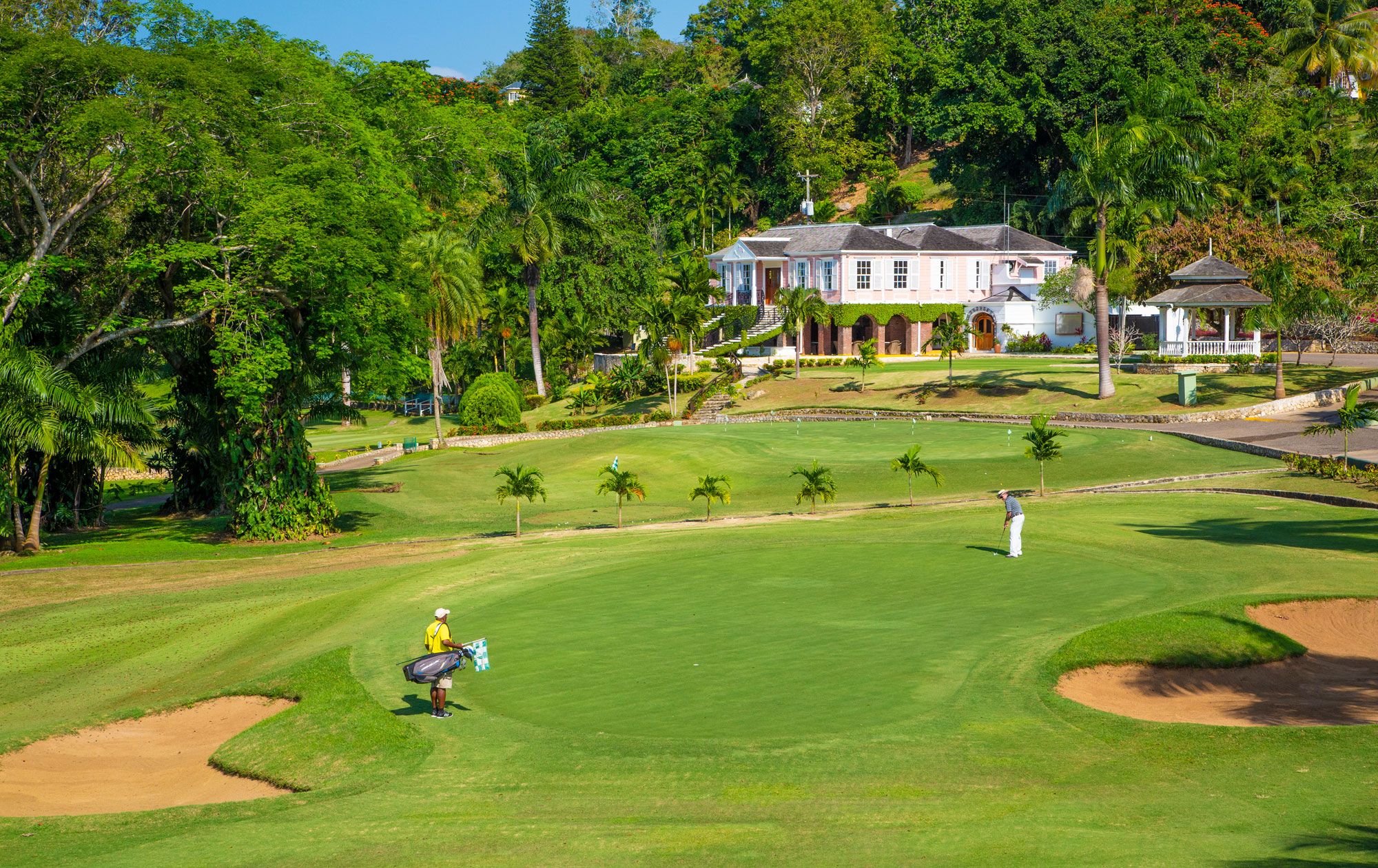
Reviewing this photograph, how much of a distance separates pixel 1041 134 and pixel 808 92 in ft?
112

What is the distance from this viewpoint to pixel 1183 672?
823 inches

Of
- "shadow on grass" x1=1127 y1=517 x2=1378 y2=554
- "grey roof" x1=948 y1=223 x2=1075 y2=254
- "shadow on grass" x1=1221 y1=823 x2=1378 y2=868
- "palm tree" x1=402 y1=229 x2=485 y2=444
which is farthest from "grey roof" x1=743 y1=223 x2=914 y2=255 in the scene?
"shadow on grass" x1=1221 y1=823 x2=1378 y2=868

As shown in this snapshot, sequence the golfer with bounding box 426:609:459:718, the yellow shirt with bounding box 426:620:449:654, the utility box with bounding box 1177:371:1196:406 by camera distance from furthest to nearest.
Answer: the utility box with bounding box 1177:371:1196:406
the yellow shirt with bounding box 426:620:449:654
the golfer with bounding box 426:609:459:718

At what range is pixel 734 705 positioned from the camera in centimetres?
1906

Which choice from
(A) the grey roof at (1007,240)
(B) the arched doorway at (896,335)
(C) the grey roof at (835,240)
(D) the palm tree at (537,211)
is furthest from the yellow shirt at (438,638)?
(A) the grey roof at (1007,240)

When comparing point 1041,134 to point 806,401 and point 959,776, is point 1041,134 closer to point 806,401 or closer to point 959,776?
point 806,401

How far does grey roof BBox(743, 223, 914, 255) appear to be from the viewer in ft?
308

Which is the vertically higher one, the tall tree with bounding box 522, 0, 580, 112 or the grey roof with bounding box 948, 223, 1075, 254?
the tall tree with bounding box 522, 0, 580, 112

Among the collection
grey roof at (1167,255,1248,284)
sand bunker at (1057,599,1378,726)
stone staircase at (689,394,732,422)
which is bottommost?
sand bunker at (1057,599,1378,726)

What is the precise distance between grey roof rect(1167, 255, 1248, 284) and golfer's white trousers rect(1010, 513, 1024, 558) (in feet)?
161

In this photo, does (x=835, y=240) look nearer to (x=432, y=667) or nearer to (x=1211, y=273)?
(x=1211, y=273)

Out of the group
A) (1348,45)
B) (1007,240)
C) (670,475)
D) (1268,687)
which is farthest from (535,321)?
(1268,687)

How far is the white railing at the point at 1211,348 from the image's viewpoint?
235 feet

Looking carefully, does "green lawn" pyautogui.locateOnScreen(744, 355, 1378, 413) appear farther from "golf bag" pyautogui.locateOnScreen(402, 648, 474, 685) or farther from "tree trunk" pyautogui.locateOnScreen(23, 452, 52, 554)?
"golf bag" pyautogui.locateOnScreen(402, 648, 474, 685)
